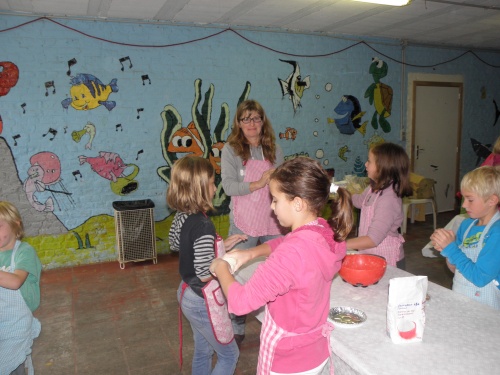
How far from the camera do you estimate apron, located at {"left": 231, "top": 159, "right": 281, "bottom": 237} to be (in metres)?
2.74

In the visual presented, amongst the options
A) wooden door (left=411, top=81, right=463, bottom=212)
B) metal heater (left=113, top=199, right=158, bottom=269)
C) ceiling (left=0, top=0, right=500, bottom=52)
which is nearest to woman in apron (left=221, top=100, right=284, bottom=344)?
ceiling (left=0, top=0, right=500, bottom=52)

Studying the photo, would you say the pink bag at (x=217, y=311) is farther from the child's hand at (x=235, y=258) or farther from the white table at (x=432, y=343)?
the white table at (x=432, y=343)

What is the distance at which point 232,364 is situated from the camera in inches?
77.1

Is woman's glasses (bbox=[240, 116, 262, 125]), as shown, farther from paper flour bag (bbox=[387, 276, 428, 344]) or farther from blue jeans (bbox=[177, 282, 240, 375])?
paper flour bag (bbox=[387, 276, 428, 344])

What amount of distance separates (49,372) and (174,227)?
5.25 feet

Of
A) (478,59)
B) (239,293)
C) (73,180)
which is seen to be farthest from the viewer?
(478,59)

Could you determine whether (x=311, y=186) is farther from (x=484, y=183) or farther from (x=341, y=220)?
(x=484, y=183)

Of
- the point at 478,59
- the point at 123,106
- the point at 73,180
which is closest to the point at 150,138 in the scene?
the point at 123,106

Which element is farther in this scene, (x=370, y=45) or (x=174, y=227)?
(x=370, y=45)

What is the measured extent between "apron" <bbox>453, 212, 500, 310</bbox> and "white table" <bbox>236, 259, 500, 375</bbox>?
0.58ft

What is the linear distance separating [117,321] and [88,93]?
8.41ft

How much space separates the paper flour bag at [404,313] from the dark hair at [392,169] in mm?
920

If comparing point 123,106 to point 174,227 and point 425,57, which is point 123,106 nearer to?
point 174,227

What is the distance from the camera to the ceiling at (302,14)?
13.3 feet
